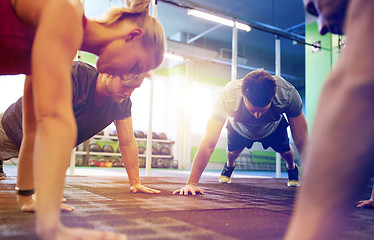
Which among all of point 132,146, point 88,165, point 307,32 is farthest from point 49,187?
point 88,165

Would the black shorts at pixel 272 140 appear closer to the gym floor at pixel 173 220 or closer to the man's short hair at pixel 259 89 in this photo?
the man's short hair at pixel 259 89

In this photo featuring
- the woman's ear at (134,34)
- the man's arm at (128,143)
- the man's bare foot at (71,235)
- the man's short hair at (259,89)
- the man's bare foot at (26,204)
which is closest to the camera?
the man's bare foot at (71,235)

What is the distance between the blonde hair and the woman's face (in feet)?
0.10

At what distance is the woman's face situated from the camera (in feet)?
3.24

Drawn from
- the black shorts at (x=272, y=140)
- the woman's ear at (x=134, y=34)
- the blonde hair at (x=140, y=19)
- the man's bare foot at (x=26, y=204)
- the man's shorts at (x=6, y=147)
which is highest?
the blonde hair at (x=140, y=19)

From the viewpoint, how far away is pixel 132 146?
6.67 feet

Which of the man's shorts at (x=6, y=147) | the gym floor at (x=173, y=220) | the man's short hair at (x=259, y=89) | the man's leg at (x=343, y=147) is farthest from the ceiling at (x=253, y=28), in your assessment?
the man's leg at (x=343, y=147)

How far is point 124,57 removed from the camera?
39.6 inches

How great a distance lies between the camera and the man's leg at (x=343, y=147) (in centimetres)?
55

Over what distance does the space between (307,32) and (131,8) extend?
655 cm

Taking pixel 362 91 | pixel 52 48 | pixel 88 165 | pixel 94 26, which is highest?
pixel 94 26

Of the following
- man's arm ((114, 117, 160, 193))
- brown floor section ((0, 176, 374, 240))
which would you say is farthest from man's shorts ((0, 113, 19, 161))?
man's arm ((114, 117, 160, 193))

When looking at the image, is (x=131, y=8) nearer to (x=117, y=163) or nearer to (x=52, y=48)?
(x=52, y=48)

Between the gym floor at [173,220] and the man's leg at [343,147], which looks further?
the gym floor at [173,220]
